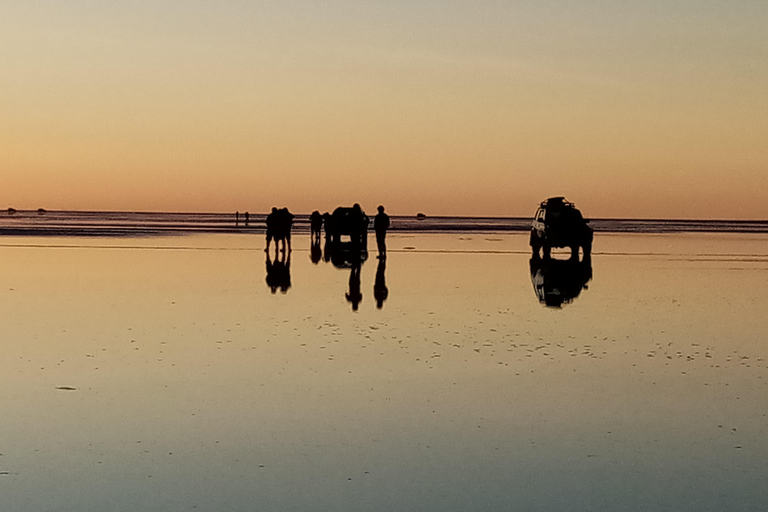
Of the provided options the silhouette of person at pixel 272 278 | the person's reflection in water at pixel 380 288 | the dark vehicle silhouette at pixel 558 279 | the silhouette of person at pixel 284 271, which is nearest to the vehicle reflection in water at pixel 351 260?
the person's reflection in water at pixel 380 288

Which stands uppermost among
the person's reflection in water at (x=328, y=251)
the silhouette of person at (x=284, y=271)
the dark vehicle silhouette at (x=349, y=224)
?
the dark vehicle silhouette at (x=349, y=224)

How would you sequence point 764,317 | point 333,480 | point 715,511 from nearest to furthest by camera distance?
point 715,511 < point 333,480 < point 764,317

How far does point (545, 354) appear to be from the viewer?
531 inches

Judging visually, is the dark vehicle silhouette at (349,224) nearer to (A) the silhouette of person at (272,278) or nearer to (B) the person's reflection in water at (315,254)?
(B) the person's reflection in water at (315,254)

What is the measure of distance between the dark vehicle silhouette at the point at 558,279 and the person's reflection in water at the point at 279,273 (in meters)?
5.34

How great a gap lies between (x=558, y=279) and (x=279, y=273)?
693 cm

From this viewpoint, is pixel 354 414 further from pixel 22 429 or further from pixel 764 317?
pixel 764 317

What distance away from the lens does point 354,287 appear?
78.6 ft

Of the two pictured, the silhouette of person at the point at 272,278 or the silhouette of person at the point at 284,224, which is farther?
the silhouette of person at the point at 284,224

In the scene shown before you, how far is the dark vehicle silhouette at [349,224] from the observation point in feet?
134

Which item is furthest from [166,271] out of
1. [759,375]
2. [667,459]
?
[667,459]

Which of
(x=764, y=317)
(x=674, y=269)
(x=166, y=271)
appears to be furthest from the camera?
(x=674, y=269)

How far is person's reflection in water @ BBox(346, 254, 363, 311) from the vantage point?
67.7ft

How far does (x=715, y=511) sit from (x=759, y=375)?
5715mm
